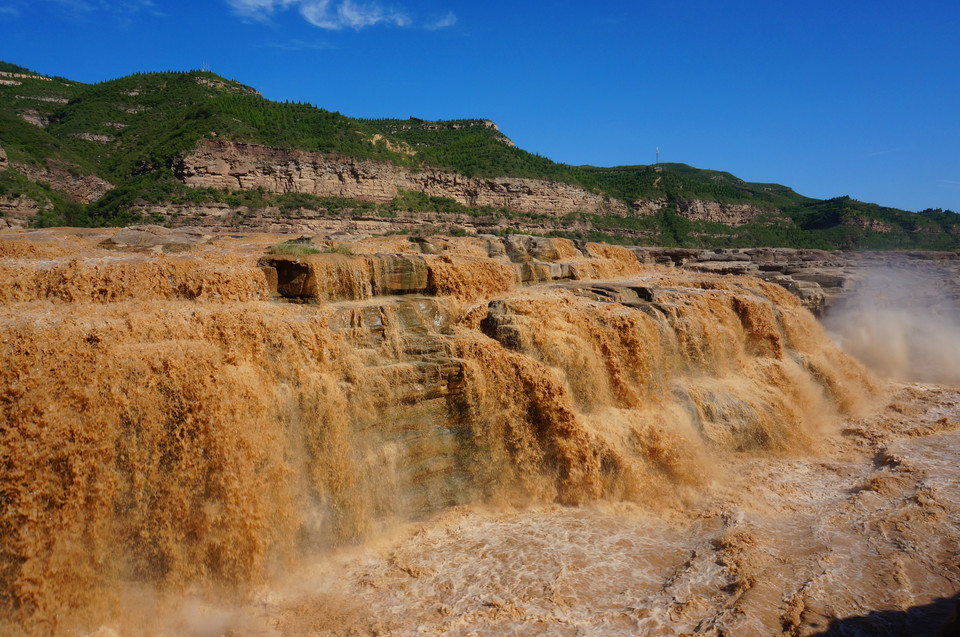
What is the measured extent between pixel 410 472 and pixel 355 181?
4314cm

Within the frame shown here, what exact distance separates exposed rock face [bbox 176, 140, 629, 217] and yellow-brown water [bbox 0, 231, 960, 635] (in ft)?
102

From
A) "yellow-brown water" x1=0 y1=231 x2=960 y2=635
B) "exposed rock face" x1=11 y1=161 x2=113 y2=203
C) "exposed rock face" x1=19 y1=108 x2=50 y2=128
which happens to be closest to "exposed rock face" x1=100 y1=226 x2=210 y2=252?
"yellow-brown water" x1=0 y1=231 x2=960 y2=635

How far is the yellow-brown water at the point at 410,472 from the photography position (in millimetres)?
6477

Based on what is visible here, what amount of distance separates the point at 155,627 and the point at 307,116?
180 ft

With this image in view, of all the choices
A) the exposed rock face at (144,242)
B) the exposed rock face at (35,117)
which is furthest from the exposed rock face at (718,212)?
the exposed rock face at (35,117)

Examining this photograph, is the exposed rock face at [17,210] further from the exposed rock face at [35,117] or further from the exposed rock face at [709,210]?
the exposed rock face at [709,210]

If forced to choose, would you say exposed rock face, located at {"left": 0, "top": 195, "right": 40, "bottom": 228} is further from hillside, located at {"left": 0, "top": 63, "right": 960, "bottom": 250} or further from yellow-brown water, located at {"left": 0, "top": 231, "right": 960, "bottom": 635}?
yellow-brown water, located at {"left": 0, "top": 231, "right": 960, "bottom": 635}

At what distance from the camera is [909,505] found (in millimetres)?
9086

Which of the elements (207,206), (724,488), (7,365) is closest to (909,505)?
(724,488)

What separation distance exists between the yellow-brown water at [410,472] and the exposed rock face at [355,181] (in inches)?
1227

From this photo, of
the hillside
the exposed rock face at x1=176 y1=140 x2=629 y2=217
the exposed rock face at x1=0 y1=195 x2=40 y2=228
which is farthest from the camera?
the exposed rock face at x1=176 y1=140 x2=629 y2=217

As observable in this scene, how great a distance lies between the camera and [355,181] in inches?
1876

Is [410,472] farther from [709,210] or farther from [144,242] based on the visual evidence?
[709,210]

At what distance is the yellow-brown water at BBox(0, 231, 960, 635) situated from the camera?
6.48 meters
